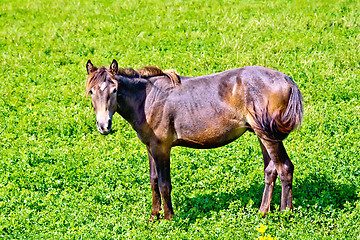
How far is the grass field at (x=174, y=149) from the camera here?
916 cm

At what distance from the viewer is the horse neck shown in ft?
30.5

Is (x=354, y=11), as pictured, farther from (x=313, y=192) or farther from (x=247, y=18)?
(x=313, y=192)

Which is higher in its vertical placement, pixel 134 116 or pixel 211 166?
pixel 134 116

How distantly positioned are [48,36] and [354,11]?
36.1ft

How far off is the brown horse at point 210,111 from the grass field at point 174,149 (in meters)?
0.84

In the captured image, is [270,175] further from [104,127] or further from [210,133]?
[104,127]

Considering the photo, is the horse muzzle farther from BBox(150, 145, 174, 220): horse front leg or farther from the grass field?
the grass field

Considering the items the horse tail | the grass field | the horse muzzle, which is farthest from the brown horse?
the grass field

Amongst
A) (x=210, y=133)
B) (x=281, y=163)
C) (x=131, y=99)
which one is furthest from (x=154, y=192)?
(x=281, y=163)

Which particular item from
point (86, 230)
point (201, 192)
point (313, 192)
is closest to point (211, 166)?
point (201, 192)

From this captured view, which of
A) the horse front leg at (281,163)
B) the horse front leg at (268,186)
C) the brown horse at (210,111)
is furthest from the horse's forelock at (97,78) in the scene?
the horse front leg at (268,186)

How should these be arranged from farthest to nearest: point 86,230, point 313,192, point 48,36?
point 48,36
point 313,192
point 86,230

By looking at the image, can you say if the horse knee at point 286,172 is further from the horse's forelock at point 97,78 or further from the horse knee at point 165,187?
the horse's forelock at point 97,78

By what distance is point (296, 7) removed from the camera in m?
19.7
